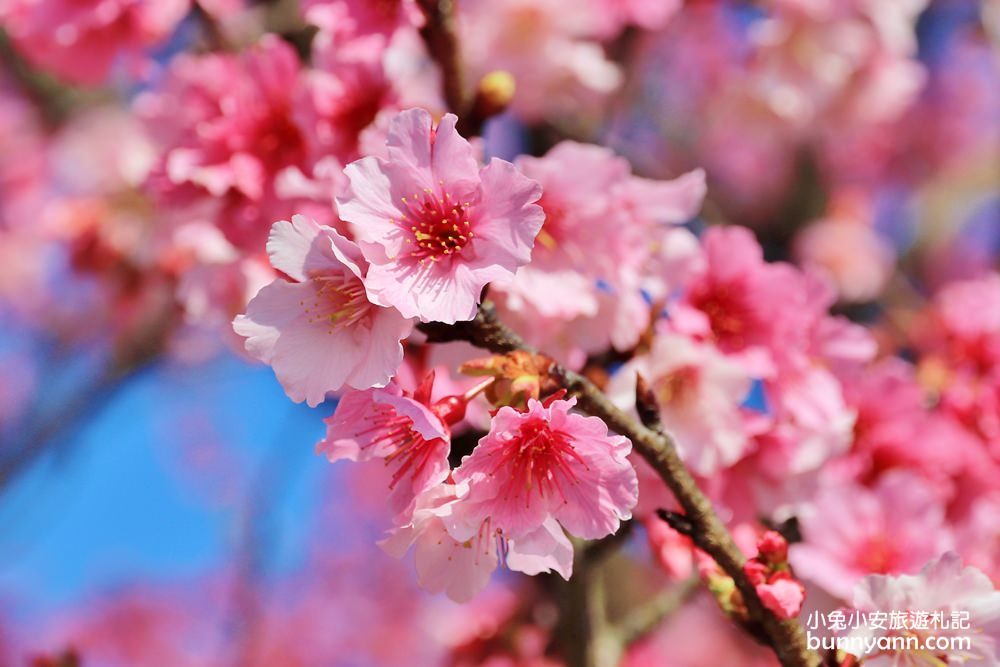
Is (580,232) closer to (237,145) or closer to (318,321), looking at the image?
(318,321)

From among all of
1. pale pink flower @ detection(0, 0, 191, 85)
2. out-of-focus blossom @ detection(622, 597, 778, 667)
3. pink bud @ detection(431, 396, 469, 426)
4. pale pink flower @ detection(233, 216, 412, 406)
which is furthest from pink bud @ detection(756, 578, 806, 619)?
out-of-focus blossom @ detection(622, 597, 778, 667)

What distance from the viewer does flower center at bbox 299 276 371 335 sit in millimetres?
1093

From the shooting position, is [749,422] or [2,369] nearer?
[749,422]

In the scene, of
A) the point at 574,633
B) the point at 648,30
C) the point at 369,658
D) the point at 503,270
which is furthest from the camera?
the point at 369,658

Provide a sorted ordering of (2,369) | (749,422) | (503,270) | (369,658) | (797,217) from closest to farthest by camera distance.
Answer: (503,270) → (749,422) → (797,217) → (369,658) → (2,369)

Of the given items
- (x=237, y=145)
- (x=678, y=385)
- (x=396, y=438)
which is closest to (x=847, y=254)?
(x=678, y=385)

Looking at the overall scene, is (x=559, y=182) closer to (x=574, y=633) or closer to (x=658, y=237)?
(x=658, y=237)

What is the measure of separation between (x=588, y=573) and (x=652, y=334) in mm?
510

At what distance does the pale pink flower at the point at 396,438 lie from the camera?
104cm

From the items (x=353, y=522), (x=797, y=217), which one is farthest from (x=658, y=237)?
(x=353, y=522)

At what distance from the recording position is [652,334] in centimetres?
149

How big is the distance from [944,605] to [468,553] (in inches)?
22.8

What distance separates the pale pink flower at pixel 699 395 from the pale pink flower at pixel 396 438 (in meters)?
0.39

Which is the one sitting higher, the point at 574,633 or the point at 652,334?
the point at 652,334
